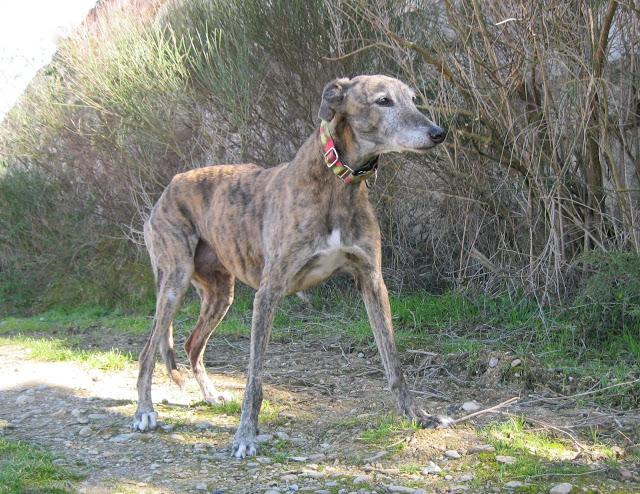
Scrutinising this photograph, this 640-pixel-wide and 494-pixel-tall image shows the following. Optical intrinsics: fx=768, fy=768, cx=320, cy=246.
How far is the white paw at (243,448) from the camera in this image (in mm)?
4172

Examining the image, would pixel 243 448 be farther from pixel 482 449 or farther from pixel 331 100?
pixel 331 100

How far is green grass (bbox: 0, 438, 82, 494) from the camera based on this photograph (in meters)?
3.68

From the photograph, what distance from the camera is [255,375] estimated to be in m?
4.40

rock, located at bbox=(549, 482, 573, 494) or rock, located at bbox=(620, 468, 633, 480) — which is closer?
rock, located at bbox=(549, 482, 573, 494)

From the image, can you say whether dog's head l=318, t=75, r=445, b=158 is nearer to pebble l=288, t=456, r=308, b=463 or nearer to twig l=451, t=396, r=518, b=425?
twig l=451, t=396, r=518, b=425

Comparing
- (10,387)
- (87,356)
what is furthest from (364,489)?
(87,356)

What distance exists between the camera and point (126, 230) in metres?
11.3

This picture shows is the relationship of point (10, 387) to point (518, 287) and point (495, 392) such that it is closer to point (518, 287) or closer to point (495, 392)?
point (495, 392)

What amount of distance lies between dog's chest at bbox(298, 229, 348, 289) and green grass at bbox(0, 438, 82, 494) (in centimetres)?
167

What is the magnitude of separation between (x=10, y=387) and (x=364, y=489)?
3.70 meters

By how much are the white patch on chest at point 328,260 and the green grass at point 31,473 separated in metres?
1.70

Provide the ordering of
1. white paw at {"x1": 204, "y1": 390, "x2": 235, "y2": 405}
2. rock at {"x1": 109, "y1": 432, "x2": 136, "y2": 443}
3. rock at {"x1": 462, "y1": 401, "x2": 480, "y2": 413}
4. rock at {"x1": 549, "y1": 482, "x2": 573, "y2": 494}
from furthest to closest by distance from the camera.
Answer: white paw at {"x1": 204, "y1": 390, "x2": 235, "y2": 405} → rock at {"x1": 462, "y1": 401, "x2": 480, "y2": 413} → rock at {"x1": 109, "y1": 432, "x2": 136, "y2": 443} → rock at {"x1": 549, "y1": 482, "x2": 573, "y2": 494}

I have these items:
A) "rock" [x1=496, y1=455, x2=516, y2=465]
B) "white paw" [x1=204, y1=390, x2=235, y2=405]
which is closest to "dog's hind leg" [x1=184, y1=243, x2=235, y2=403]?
"white paw" [x1=204, y1=390, x2=235, y2=405]

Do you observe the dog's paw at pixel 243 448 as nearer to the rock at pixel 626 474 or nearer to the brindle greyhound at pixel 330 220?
the brindle greyhound at pixel 330 220
